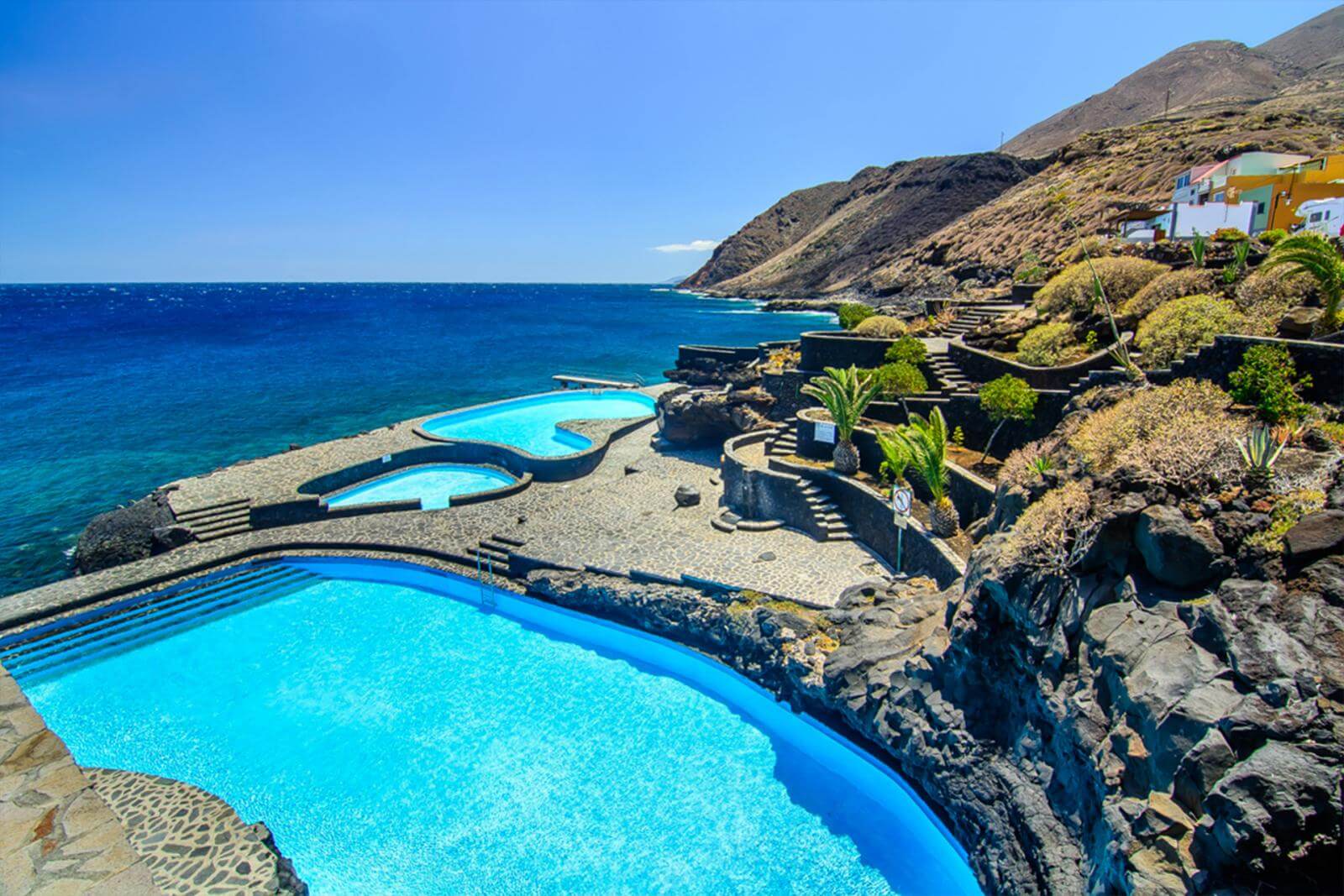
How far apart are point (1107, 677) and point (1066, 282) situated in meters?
15.1

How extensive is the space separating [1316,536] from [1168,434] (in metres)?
2.25

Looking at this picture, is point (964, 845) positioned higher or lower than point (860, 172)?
lower

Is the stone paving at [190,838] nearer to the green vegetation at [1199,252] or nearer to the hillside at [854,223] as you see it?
the green vegetation at [1199,252]

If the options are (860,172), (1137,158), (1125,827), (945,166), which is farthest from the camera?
(860,172)

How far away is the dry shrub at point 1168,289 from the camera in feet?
47.2

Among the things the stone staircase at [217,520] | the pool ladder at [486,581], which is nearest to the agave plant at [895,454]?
the pool ladder at [486,581]

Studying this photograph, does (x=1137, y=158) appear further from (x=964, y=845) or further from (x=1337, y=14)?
(x=1337, y=14)

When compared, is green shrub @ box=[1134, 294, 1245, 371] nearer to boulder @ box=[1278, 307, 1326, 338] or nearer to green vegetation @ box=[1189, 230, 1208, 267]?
boulder @ box=[1278, 307, 1326, 338]

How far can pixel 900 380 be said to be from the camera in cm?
1795

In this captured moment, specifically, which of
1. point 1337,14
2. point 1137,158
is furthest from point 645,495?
point 1337,14

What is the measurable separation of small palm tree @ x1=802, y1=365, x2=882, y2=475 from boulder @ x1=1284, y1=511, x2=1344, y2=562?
1093cm

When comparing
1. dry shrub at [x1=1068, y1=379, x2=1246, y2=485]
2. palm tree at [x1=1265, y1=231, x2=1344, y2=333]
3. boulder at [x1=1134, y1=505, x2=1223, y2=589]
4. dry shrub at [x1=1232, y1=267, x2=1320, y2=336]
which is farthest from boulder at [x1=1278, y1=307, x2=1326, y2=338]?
boulder at [x1=1134, y1=505, x2=1223, y2=589]

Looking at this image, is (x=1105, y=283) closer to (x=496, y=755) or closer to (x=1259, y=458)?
(x=1259, y=458)

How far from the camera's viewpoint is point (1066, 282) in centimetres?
1806
